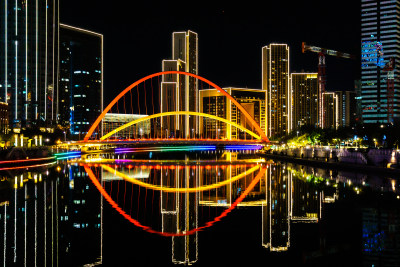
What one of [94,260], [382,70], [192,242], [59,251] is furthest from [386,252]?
[382,70]

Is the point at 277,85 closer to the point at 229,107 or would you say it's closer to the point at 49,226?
the point at 229,107

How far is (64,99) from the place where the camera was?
4200 inches

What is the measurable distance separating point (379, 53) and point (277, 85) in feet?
135

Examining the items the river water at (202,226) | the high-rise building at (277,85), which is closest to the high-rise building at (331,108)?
the high-rise building at (277,85)

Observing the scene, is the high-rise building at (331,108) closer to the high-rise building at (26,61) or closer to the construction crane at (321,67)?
the construction crane at (321,67)

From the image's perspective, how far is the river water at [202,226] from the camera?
7.42 m

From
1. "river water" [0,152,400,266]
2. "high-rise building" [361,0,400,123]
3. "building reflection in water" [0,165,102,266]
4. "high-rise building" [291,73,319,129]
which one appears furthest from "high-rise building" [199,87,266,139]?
"building reflection in water" [0,165,102,266]

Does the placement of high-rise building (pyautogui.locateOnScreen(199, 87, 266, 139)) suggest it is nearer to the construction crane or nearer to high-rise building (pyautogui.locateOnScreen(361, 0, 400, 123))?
the construction crane

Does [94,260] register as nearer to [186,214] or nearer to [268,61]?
[186,214]

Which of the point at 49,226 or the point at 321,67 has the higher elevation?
the point at 321,67

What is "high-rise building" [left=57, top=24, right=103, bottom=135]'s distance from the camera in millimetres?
108062

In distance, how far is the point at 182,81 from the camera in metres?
130

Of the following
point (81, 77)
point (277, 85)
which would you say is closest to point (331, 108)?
point (277, 85)

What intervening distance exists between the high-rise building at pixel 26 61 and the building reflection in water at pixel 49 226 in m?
61.7
